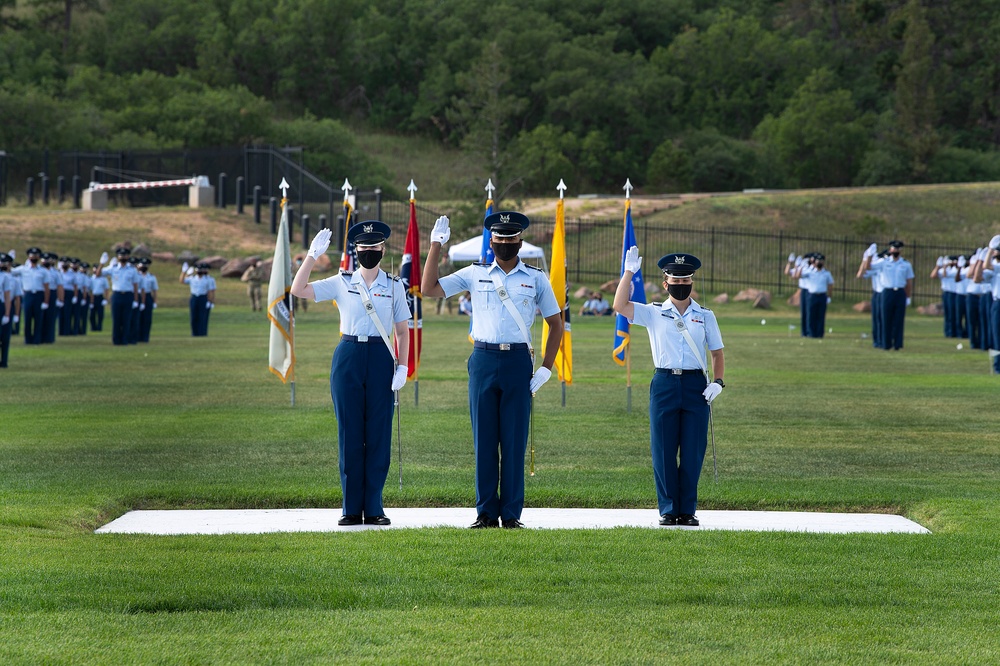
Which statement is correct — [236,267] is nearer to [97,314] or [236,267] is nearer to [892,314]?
[97,314]

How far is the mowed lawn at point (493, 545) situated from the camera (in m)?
6.67

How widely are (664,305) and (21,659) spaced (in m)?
5.16

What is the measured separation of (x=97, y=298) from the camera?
34.6m

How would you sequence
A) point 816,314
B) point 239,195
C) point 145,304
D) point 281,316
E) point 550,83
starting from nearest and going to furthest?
point 281,316 → point 145,304 → point 816,314 → point 239,195 → point 550,83

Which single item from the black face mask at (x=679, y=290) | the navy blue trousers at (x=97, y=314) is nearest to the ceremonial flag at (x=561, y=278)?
the black face mask at (x=679, y=290)

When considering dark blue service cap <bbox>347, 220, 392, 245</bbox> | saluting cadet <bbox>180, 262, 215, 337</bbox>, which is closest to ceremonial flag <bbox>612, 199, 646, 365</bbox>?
dark blue service cap <bbox>347, 220, 392, 245</bbox>

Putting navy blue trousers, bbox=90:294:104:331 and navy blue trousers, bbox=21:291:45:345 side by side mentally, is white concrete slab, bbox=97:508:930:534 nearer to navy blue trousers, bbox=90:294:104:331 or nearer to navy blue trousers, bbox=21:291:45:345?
navy blue trousers, bbox=21:291:45:345

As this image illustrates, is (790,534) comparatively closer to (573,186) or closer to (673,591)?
(673,591)

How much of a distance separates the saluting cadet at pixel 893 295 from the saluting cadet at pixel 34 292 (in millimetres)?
16193

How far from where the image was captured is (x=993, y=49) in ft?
253

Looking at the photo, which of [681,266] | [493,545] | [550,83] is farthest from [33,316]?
[550,83]

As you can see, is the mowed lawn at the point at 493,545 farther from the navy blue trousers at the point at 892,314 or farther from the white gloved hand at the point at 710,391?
the navy blue trousers at the point at 892,314

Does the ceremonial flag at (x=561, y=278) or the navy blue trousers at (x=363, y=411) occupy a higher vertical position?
the ceremonial flag at (x=561, y=278)

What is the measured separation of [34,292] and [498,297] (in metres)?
19.9
